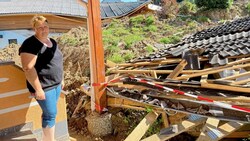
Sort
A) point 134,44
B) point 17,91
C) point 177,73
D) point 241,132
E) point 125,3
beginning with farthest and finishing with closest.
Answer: point 125,3 < point 134,44 < point 177,73 < point 241,132 < point 17,91

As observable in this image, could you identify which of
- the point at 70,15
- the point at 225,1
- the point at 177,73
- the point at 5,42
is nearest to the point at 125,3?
the point at 70,15

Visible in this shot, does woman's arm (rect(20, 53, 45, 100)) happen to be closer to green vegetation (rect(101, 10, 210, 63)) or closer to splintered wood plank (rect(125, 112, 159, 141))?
splintered wood plank (rect(125, 112, 159, 141))

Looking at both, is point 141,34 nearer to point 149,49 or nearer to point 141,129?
point 149,49

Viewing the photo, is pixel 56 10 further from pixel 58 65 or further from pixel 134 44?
pixel 58 65

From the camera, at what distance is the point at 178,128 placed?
4188mm

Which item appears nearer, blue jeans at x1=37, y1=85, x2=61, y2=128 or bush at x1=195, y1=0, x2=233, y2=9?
blue jeans at x1=37, y1=85, x2=61, y2=128

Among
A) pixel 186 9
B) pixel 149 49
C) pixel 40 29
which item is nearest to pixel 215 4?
pixel 186 9

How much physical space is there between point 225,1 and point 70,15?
30.8ft

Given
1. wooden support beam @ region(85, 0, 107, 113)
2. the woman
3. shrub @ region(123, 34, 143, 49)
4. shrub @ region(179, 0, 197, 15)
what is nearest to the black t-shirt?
the woman

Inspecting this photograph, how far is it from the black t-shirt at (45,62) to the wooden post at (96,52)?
88.1 inches

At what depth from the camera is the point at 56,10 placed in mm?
16219

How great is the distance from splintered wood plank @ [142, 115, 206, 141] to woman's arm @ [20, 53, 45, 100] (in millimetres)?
2029

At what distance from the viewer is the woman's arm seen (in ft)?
8.73

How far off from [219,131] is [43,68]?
267 cm
